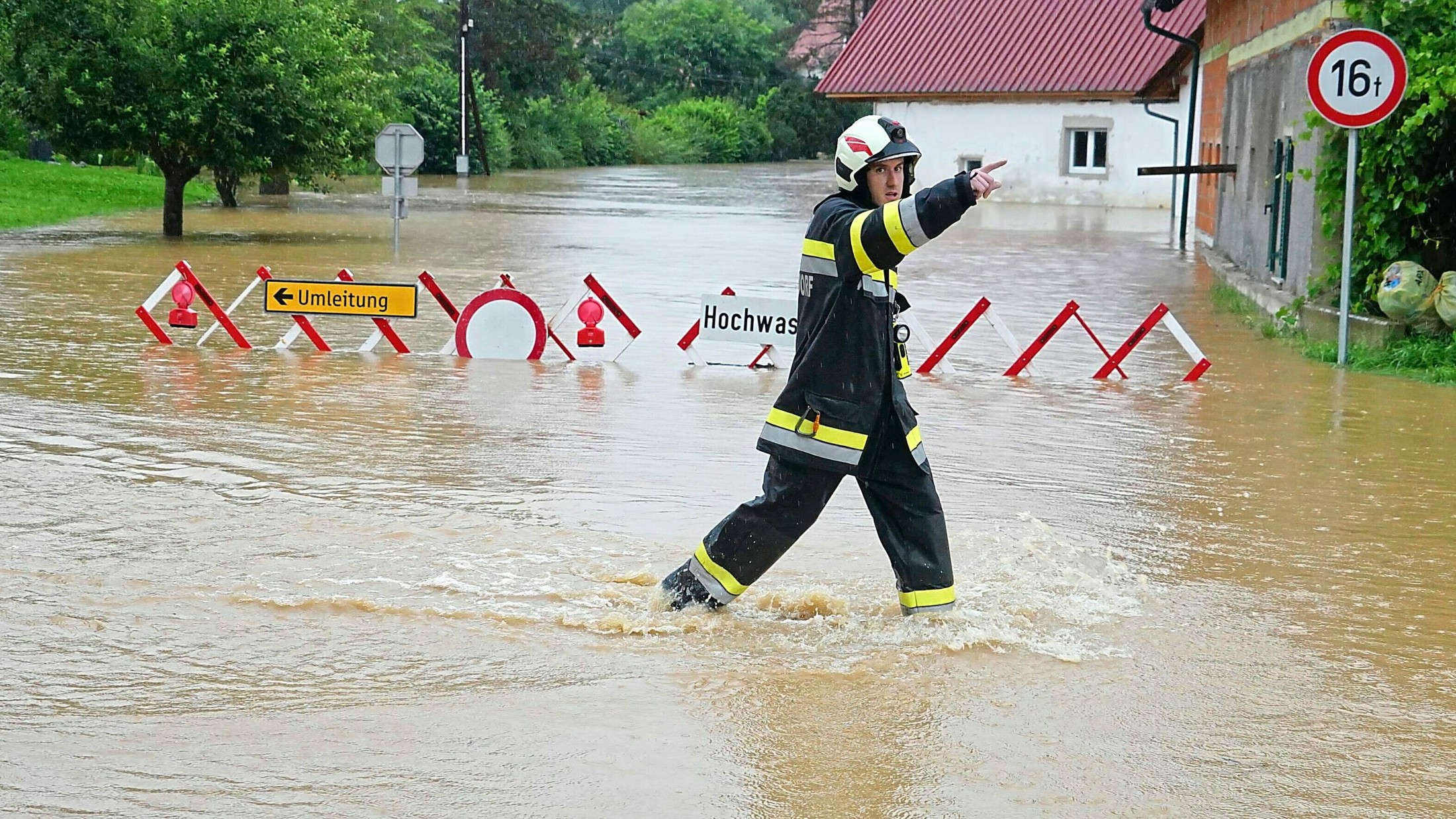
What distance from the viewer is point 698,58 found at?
103 m

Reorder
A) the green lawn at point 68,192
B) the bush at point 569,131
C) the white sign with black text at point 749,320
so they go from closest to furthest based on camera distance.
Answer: the white sign with black text at point 749,320, the green lawn at point 68,192, the bush at point 569,131

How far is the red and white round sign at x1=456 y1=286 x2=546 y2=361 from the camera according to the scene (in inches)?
521

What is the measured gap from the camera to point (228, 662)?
5551 mm

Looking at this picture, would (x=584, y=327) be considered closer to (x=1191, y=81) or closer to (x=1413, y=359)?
(x=1413, y=359)

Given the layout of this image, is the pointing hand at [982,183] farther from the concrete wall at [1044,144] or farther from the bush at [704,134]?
the bush at [704,134]

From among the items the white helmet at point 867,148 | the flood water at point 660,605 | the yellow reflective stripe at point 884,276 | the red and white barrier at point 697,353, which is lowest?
the flood water at point 660,605

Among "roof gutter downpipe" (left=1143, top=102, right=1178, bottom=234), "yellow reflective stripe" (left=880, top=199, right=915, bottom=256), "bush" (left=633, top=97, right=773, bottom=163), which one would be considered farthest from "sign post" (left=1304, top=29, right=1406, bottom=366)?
"bush" (left=633, top=97, right=773, bottom=163)

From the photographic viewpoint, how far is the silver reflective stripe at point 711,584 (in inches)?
238

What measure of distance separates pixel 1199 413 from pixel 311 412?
5.75m

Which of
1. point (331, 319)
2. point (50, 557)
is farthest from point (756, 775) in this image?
point (331, 319)

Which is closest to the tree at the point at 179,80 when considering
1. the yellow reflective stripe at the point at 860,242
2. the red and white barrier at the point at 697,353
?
the red and white barrier at the point at 697,353

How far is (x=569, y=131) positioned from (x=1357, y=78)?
6274 centimetres

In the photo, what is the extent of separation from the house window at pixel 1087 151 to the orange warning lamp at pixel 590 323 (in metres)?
28.4

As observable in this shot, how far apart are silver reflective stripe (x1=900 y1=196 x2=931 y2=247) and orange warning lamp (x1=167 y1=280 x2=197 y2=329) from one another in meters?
9.77
